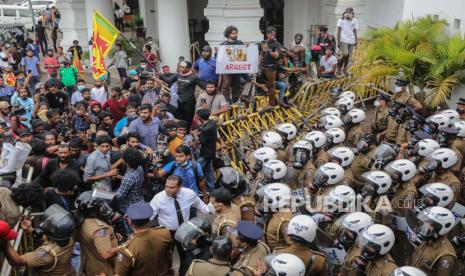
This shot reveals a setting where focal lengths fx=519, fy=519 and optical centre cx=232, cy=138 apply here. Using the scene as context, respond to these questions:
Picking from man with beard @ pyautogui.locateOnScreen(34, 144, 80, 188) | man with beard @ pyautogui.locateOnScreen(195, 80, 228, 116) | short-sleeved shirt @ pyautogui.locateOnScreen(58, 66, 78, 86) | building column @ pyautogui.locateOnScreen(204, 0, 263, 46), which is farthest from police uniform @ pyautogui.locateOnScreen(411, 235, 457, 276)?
building column @ pyautogui.locateOnScreen(204, 0, 263, 46)

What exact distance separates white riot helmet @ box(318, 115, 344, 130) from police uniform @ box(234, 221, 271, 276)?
3994 millimetres

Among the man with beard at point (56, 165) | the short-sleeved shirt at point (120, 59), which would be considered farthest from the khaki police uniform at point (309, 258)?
the short-sleeved shirt at point (120, 59)

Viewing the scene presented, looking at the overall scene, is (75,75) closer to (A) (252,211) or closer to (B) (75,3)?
(B) (75,3)

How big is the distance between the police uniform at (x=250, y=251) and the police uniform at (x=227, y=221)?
0.45 metres

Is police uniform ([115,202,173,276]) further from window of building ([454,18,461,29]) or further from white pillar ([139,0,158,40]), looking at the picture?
white pillar ([139,0,158,40])

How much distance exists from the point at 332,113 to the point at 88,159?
4.45m

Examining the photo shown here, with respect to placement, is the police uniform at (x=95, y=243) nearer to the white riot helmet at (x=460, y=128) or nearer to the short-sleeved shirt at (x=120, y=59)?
the white riot helmet at (x=460, y=128)

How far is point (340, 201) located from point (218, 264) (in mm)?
1902

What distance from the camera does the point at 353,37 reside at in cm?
1465

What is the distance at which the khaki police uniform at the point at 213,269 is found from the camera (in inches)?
181

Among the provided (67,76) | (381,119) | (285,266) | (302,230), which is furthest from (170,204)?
(67,76)

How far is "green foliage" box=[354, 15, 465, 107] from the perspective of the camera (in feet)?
35.1

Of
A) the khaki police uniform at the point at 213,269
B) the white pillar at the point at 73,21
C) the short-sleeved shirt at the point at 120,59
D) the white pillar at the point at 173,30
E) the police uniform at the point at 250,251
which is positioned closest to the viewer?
the khaki police uniform at the point at 213,269

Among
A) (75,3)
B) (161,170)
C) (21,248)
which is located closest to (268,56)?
(161,170)
